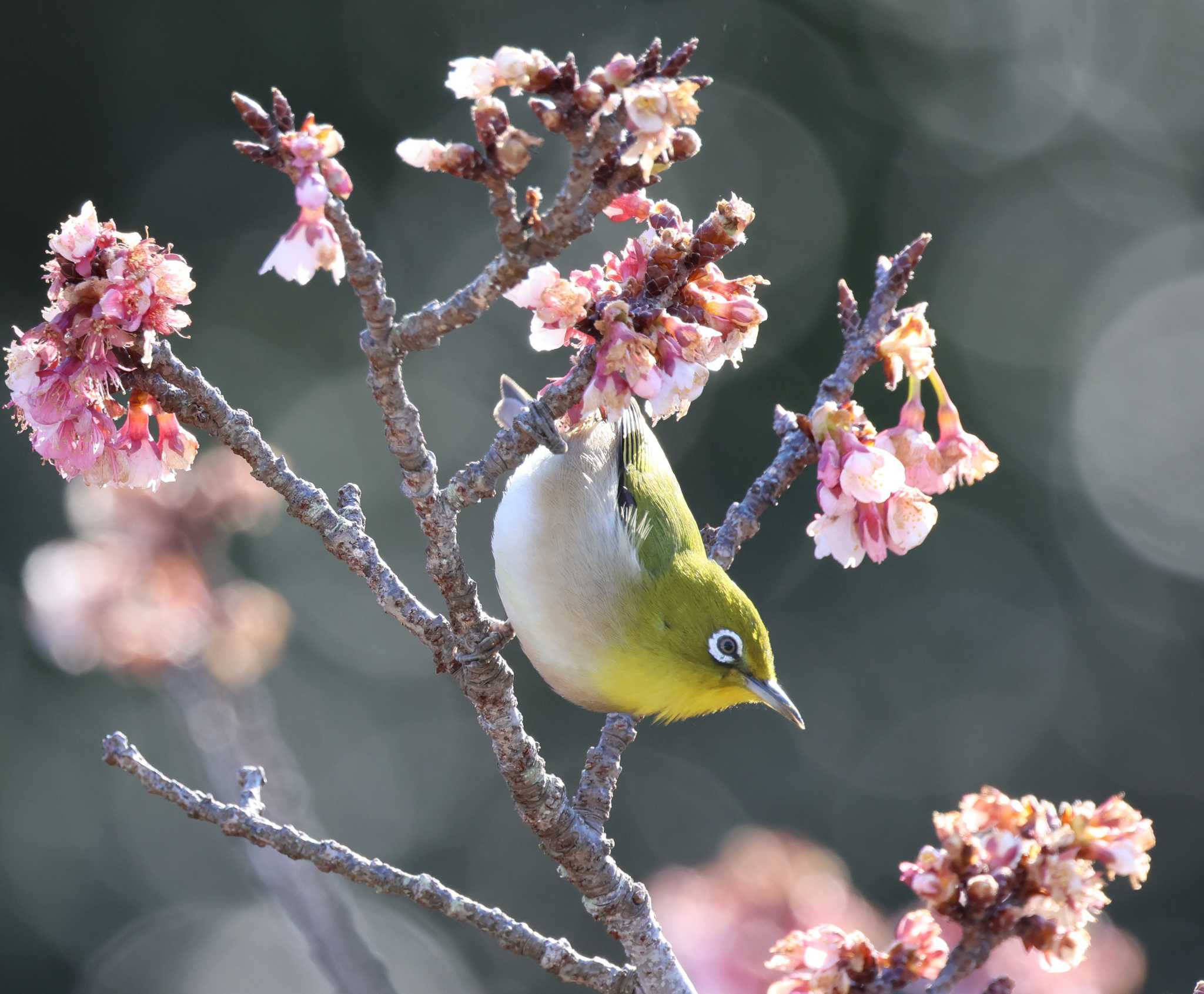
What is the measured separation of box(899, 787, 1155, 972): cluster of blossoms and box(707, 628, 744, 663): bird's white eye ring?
40.3 inches

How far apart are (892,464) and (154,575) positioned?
2.07m

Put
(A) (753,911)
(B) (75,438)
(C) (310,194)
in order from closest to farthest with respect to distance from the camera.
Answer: (C) (310,194) < (B) (75,438) < (A) (753,911)

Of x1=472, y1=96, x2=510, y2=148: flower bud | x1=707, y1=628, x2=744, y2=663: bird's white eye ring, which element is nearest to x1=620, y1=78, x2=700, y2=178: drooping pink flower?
x1=472, y1=96, x2=510, y2=148: flower bud

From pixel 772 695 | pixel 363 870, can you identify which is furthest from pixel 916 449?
pixel 363 870

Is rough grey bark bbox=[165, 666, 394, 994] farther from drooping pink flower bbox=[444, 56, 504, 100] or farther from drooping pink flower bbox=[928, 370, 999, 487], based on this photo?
drooping pink flower bbox=[928, 370, 999, 487]

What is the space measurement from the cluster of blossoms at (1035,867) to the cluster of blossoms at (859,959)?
9cm

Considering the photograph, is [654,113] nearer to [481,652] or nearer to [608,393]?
[608,393]

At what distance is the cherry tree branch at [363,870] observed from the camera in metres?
1.54

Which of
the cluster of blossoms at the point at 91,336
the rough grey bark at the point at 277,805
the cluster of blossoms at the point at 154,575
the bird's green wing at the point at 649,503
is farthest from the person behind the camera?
the cluster of blossoms at the point at 154,575

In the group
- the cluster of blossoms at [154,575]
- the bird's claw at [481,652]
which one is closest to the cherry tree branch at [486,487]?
the bird's claw at [481,652]

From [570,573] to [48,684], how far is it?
4659 millimetres

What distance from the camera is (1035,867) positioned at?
4.10ft

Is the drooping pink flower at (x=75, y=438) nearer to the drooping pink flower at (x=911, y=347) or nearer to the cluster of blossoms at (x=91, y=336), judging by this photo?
the cluster of blossoms at (x=91, y=336)

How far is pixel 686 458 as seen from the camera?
6.41 metres
